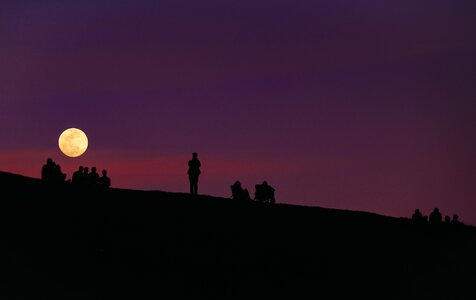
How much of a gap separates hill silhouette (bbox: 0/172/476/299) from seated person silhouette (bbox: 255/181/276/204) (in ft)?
2.74

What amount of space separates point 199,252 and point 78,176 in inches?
382

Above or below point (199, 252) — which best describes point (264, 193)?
above

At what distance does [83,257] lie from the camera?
29750mm

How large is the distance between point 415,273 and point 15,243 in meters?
15.1

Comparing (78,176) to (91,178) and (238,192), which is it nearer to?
(91,178)

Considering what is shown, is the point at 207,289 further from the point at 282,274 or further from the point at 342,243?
the point at 342,243

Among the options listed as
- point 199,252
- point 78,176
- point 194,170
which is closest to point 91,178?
point 78,176

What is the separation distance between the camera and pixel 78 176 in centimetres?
3966

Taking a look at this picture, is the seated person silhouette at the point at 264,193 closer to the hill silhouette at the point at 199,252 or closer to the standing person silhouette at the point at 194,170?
the hill silhouette at the point at 199,252

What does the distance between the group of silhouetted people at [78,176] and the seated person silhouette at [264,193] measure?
691 cm

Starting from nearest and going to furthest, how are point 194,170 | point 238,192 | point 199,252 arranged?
point 199,252 → point 194,170 → point 238,192

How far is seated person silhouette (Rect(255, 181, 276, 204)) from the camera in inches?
1673

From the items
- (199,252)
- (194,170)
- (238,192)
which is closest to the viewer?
(199,252)

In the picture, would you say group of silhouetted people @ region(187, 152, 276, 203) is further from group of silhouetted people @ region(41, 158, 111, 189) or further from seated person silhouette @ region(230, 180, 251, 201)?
group of silhouetted people @ region(41, 158, 111, 189)
